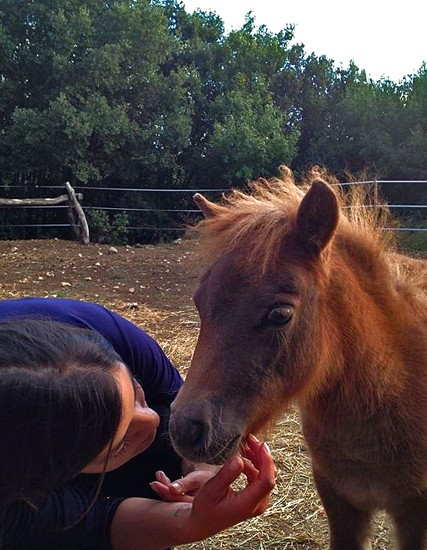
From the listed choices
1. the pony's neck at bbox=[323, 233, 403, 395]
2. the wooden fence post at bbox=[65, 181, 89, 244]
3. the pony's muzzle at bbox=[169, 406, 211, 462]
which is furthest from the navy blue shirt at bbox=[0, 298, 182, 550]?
the wooden fence post at bbox=[65, 181, 89, 244]

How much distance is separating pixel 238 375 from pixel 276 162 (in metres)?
14.6

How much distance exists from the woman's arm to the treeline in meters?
13.1

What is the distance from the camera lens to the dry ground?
2.80m

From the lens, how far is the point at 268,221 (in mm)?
1909

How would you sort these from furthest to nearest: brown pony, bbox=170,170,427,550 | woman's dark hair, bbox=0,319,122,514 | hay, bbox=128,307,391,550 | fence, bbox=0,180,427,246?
1. fence, bbox=0,180,427,246
2. hay, bbox=128,307,391,550
3. brown pony, bbox=170,170,427,550
4. woman's dark hair, bbox=0,319,122,514

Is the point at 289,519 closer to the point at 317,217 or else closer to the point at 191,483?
the point at 191,483

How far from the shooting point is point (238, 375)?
168 cm

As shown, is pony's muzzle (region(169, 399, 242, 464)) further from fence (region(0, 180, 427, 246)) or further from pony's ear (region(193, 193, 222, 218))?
fence (region(0, 180, 427, 246))

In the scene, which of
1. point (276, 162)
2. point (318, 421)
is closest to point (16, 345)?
point (318, 421)

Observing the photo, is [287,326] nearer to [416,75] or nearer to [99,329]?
[99,329]

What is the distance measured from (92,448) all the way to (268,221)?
96 cm

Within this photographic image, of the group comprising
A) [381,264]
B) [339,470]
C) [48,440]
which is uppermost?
[381,264]

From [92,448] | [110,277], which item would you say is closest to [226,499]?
[92,448]

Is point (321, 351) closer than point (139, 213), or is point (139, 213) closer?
point (321, 351)
